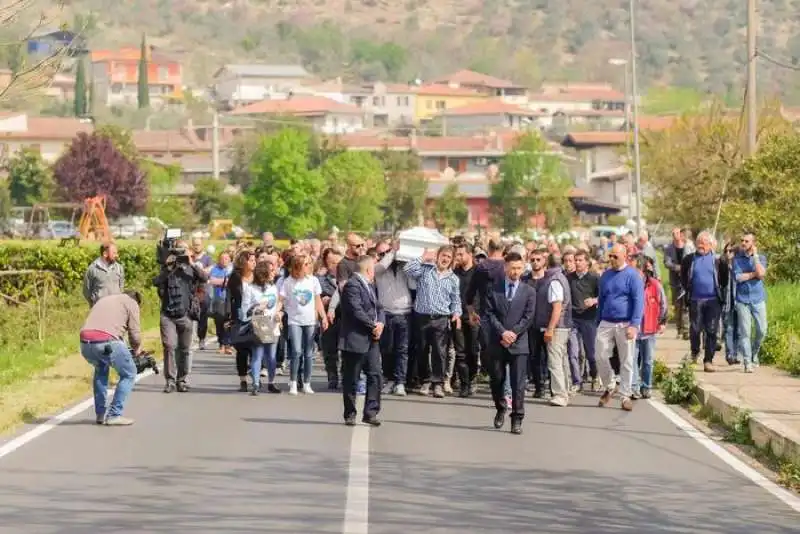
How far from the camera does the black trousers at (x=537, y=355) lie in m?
21.8

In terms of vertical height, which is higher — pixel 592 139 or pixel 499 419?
pixel 592 139

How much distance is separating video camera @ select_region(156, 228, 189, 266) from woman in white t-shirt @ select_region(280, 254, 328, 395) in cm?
131

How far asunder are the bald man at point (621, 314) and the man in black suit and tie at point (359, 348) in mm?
3180

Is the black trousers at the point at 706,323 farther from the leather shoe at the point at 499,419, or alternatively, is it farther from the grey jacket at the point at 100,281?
the grey jacket at the point at 100,281

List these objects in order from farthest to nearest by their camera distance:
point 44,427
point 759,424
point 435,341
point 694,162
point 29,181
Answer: point 29,181
point 694,162
point 435,341
point 44,427
point 759,424

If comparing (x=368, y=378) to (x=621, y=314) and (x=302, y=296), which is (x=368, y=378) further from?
(x=302, y=296)

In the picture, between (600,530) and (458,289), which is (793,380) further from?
(600,530)

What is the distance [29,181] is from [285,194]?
22131mm

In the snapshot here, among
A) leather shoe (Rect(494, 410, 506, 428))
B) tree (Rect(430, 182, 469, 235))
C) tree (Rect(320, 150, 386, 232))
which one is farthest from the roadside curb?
tree (Rect(430, 182, 469, 235))

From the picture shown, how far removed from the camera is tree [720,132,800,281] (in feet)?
103

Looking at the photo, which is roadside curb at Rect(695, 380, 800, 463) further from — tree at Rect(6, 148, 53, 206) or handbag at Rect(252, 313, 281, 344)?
tree at Rect(6, 148, 53, 206)

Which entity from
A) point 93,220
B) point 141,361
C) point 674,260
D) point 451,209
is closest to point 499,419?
point 141,361

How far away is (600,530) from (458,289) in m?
10.3

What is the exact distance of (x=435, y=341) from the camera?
869 inches
